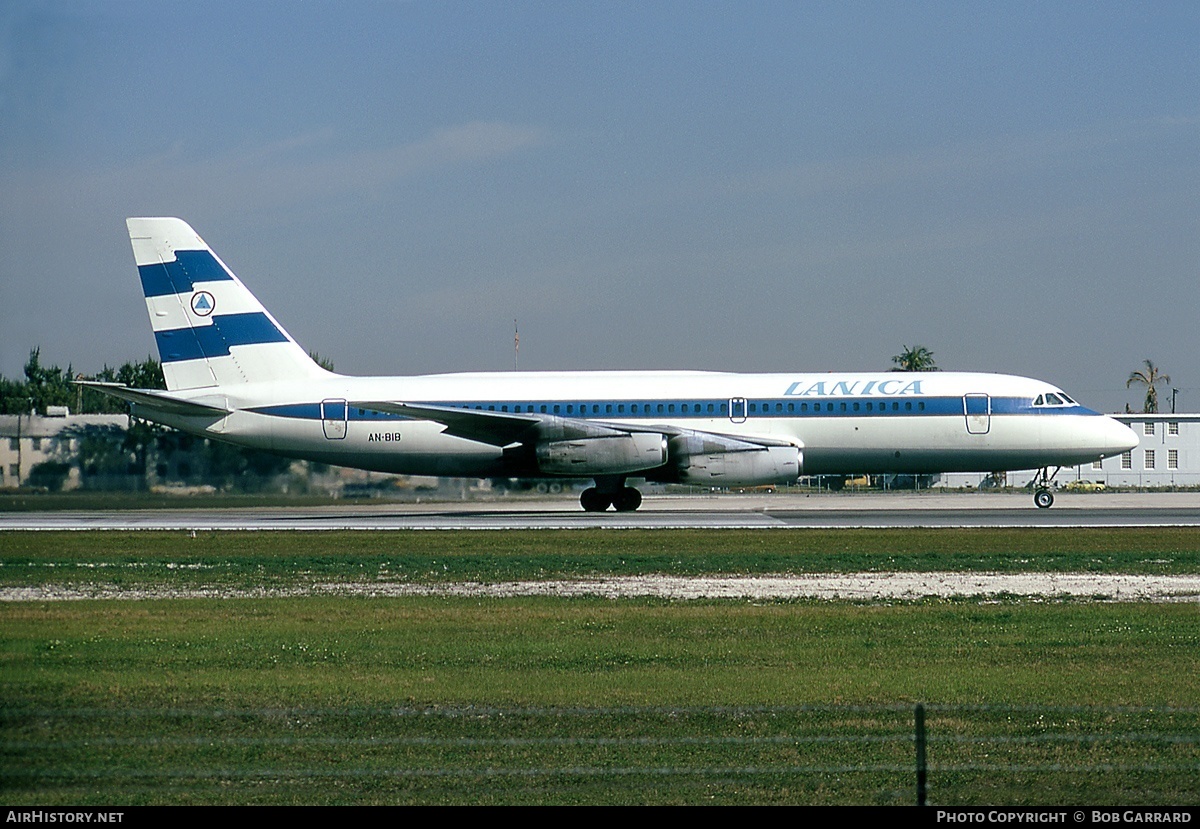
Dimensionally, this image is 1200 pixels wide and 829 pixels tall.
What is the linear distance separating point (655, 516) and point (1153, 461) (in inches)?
2292

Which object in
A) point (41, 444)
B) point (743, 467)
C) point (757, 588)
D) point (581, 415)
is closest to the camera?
point (757, 588)

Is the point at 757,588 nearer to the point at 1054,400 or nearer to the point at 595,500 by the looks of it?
the point at 595,500

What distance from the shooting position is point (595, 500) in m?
45.5

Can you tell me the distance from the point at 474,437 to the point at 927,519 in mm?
15093

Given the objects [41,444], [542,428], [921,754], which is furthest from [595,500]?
[921,754]

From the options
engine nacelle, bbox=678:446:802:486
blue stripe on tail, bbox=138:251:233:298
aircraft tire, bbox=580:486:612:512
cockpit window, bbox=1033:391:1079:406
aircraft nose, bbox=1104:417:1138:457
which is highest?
blue stripe on tail, bbox=138:251:233:298

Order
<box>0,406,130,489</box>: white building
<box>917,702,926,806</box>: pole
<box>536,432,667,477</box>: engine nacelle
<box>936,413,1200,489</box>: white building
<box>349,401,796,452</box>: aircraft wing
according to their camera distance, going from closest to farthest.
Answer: <box>917,702,926,806</box>: pole, <box>0,406,130,489</box>: white building, <box>349,401,796,452</box>: aircraft wing, <box>536,432,667,477</box>: engine nacelle, <box>936,413,1200,489</box>: white building

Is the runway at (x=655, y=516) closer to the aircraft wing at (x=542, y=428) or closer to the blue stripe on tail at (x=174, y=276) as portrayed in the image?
the aircraft wing at (x=542, y=428)

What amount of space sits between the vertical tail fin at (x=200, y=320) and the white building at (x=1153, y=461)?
52.2m

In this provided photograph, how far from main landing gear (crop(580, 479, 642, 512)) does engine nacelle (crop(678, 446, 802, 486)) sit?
2.81 m

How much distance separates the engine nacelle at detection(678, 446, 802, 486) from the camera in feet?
140

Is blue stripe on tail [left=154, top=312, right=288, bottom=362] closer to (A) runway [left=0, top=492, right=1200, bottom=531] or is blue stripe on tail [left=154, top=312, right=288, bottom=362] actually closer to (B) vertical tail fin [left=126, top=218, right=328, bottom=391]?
(B) vertical tail fin [left=126, top=218, right=328, bottom=391]

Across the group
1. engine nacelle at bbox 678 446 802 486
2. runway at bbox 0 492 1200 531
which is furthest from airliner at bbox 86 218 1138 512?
runway at bbox 0 492 1200 531
